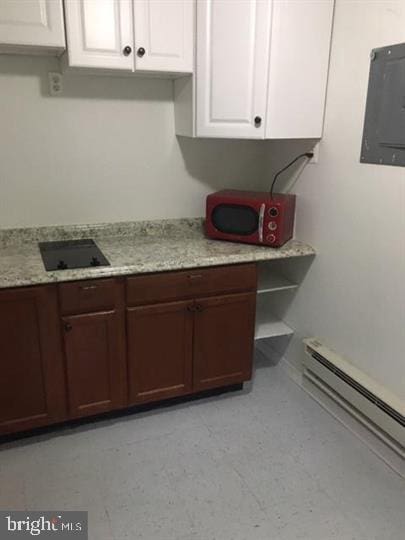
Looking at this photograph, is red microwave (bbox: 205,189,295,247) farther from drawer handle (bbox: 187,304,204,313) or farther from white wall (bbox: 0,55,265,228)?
drawer handle (bbox: 187,304,204,313)

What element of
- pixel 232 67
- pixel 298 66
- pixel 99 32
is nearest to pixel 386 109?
pixel 298 66

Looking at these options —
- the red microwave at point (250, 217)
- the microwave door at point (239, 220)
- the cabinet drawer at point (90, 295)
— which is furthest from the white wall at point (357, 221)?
the cabinet drawer at point (90, 295)

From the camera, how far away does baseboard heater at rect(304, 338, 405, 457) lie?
1903 mm

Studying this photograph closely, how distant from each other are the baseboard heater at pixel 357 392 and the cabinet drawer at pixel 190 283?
0.52 m

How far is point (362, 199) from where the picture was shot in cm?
200

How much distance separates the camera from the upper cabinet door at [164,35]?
1.93 m

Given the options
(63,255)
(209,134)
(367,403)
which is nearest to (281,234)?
(209,134)

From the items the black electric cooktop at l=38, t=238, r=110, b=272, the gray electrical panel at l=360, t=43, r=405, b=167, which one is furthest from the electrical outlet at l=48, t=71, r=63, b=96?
the gray electrical panel at l=360, t=43, r=405, b=167

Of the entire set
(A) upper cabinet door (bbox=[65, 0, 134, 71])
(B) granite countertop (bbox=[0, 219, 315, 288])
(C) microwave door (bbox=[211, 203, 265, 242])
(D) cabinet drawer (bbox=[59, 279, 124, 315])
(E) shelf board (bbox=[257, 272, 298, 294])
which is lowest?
(E) shelf board (bbox=[257, 272, 298, 294])

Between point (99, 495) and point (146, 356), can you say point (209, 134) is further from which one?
point (99, 495)

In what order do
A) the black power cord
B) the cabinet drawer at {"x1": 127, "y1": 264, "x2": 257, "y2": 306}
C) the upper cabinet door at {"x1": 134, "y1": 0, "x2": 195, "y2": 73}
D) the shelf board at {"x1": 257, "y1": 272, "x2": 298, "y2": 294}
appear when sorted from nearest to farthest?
the upper cabinet door at {"x1": 134, "y1": 0, "x2": 195, "y2": 73} < the cabinet drawer at {"x1": 127, "y1": 264, "x2": 257, "y2": 306} < the black power cord < the shelf board at {"x1": 257, "y1": 272, "x2": 298, "y2": 294}

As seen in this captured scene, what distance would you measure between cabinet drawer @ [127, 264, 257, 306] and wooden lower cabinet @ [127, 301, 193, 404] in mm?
52

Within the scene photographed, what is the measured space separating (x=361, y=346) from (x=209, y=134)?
1258mm

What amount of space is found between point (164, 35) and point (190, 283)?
3.70 ft
